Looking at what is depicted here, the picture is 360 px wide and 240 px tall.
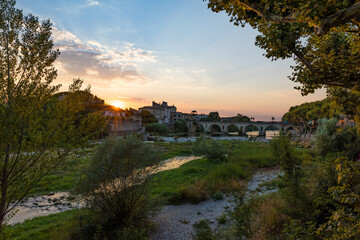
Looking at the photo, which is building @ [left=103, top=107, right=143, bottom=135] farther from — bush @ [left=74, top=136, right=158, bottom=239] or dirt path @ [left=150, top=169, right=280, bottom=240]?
bush @ [left=74, top=136, right=158, bottom=239]

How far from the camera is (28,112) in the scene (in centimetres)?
403

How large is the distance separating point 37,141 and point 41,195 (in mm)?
9753

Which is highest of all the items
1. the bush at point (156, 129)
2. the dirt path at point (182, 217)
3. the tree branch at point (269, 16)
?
the tree branch at point (269, 16)

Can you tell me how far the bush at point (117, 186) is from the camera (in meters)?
6.09

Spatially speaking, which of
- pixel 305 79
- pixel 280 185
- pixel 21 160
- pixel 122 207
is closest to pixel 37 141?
pixel 21 160

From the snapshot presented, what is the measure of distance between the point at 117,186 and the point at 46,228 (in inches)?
131

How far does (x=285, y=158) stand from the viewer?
9383 millimetres

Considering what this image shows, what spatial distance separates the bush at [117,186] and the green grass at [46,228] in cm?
82

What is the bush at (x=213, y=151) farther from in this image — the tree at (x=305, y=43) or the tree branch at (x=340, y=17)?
the tree branch at (x=340, y=17)

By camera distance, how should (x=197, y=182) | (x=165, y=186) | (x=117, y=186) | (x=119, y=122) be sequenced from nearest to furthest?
1. (x=117, y=186)
2. (x=197, y=182)
3. (x=165, y=186)
4. (x=119, y=122)

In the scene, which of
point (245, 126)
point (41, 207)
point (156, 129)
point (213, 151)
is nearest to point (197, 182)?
point (213, 151)

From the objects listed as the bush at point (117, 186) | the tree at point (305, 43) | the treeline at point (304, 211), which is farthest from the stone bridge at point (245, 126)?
the bush at point (117, 186)

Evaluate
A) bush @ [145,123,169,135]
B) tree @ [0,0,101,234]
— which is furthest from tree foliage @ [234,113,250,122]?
tree @ [0,0,101,234]

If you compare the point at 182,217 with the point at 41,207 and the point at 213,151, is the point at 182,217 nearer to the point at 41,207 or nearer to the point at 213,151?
the point at 41,207
